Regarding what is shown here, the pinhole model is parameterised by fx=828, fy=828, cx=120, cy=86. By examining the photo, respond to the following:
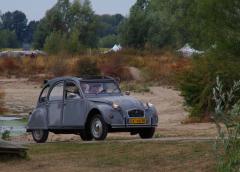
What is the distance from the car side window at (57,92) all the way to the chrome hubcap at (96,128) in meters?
1.53

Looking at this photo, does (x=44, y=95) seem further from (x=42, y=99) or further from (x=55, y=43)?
(x=55, y=43)

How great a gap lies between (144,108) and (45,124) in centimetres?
277

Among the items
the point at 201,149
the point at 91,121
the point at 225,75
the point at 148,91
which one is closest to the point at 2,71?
the point at 148,91

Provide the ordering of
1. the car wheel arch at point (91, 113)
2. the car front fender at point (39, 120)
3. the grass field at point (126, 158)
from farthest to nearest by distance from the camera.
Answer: the car front fender at point (39, 120), the car wheel arch at point (91, 113), the grass field at point (126, 158)

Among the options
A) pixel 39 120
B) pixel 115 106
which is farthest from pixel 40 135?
pixel 115 106

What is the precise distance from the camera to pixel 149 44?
4016 inches

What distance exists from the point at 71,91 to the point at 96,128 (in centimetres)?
154

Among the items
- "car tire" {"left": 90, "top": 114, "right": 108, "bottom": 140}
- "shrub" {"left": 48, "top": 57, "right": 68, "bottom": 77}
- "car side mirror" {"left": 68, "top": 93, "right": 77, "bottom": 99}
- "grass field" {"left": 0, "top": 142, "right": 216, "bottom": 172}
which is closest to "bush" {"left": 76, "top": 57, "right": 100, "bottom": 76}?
"shrub" {"left": 48, "top": 57, "right": 68, "bottom": 77}

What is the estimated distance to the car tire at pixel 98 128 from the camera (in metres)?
18.3

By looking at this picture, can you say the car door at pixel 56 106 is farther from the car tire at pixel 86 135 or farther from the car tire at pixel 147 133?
the car tire at pixel 147 133

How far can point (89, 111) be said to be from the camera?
18.8 metres

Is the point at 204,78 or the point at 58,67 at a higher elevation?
the point at 204,78

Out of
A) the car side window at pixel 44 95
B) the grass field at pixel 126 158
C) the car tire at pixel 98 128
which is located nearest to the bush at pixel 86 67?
the car side window at pixel 44 95

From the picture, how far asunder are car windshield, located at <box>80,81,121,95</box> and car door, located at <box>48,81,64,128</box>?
2.65 feet
